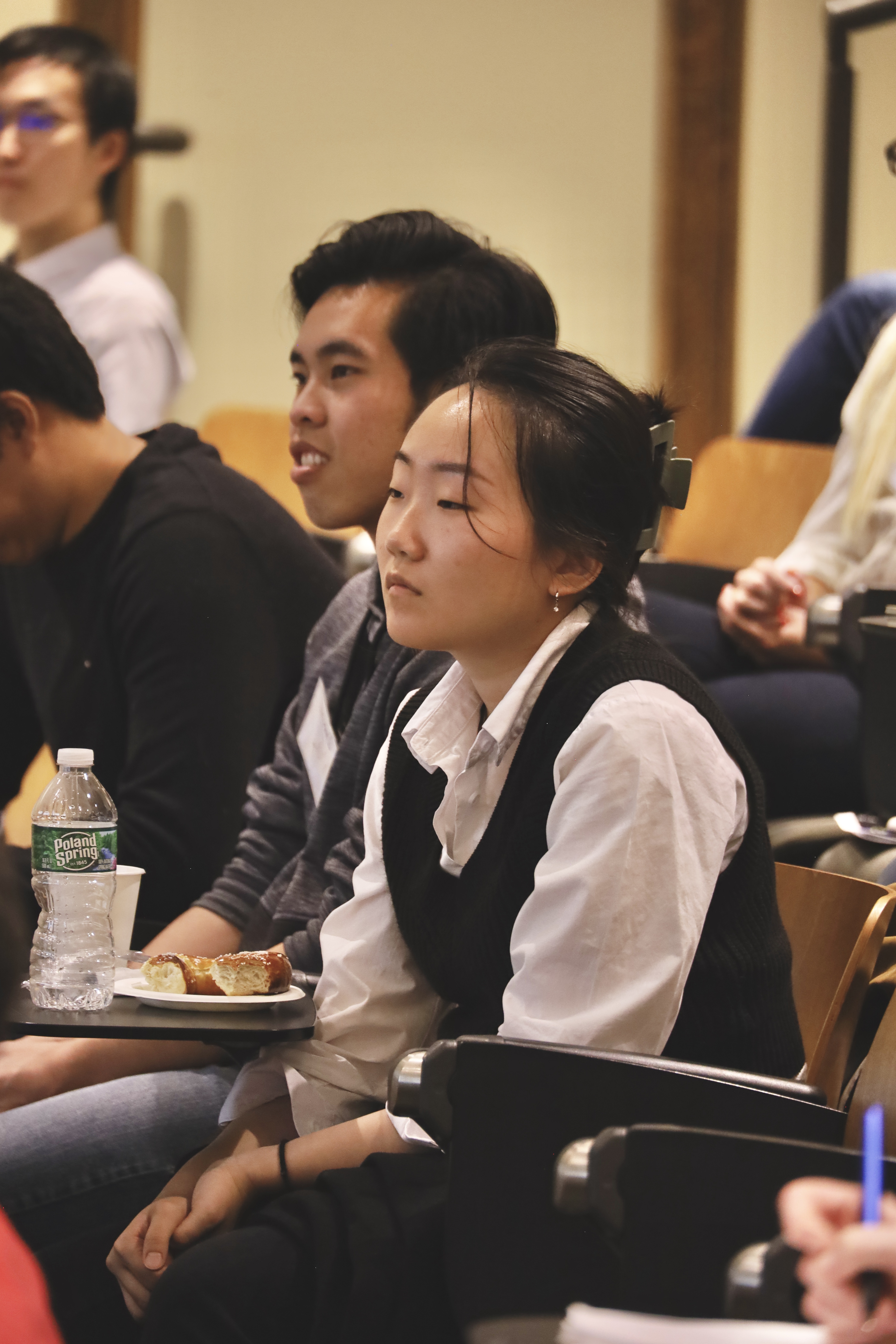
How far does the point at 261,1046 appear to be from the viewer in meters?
1.37

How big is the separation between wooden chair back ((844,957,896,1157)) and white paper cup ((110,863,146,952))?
0.72 metres

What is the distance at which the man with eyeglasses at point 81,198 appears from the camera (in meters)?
3.32

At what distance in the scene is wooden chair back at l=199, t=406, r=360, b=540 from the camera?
11.3 ft

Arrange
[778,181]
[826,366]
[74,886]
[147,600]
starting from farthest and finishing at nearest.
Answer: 1. [778,181]
2. [826,366]
3. [147,600]
4. [74,886]

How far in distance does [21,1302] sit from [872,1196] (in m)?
0.36

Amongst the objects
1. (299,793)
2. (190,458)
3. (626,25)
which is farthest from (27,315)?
(626,25)

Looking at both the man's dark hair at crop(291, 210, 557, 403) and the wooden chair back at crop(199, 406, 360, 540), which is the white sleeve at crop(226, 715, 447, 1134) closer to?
the man's dark hair at crop(291, 210, 557, 403)

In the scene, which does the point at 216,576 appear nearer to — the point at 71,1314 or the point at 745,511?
the point at 71,1314

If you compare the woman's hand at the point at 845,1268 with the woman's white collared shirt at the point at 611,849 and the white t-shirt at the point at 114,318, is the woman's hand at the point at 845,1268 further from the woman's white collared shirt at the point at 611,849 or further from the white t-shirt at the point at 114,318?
the white t-shirt at the point at 114,318

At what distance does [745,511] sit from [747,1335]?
256 centimetres

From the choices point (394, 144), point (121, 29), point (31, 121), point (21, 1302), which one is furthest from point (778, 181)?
point (21, 1302)

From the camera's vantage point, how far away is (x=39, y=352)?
187 cm

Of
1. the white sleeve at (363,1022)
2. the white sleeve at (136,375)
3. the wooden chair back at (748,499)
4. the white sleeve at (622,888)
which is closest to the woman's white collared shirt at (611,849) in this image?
the white sleeve at (622,888)

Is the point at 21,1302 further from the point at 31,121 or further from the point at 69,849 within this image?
the point at 31,121
